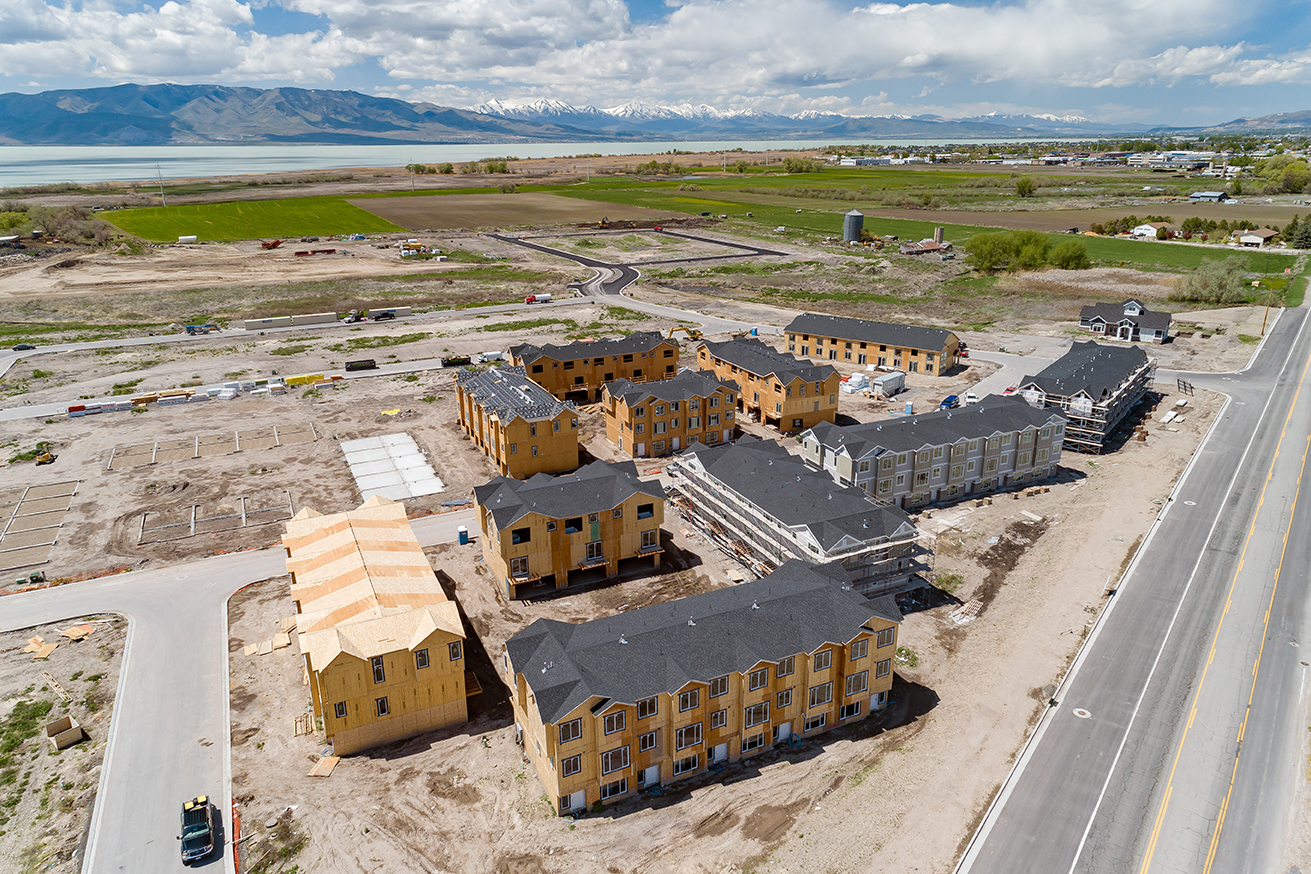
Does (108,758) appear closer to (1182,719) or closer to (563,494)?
(563,494)

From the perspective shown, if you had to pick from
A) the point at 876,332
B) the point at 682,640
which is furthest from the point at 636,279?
the point at 682,640

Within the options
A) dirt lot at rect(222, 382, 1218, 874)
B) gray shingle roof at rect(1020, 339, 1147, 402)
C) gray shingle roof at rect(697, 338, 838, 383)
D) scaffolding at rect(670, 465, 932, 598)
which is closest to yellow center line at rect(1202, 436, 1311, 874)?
dirt lot at rect(222, 382, 1218, 874)

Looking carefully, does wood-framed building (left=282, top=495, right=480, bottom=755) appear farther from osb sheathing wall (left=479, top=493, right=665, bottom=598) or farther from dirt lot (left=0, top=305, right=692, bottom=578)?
dirt lot (left=0, top=305, right=692, bottom=578)

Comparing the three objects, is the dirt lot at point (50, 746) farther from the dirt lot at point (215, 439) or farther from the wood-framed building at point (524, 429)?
the wood-framed building at point (524, 429)

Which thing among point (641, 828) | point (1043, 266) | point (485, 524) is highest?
point (1043, 266)

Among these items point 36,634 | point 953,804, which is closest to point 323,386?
point 36,634

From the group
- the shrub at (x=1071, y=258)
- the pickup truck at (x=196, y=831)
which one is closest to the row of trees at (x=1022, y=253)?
the shrub at (x=1071, y=258)

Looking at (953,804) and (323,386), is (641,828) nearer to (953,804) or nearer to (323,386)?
(953,804)
